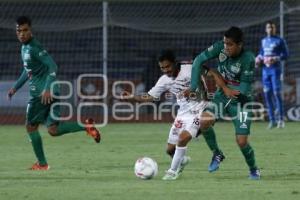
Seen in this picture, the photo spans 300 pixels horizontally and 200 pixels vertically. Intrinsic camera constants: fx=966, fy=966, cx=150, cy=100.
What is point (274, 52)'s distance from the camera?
20.7 m

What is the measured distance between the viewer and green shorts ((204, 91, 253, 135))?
1115 centimetres

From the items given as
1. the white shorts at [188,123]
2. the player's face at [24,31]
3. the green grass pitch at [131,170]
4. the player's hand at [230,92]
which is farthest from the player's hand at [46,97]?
the player's hand at [230,92]

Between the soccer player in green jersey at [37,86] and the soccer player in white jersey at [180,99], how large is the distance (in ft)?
4.62

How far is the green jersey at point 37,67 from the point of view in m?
12.7

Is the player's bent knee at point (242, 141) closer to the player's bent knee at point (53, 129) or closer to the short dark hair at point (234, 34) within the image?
the short dark hair at point (234, 34)

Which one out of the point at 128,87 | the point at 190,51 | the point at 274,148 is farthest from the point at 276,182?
the point at 190,51

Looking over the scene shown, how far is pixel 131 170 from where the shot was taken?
12320 millimetres

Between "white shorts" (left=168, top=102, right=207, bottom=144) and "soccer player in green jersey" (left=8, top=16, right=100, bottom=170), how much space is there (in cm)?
179

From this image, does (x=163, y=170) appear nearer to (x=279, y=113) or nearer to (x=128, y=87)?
(x=279, y=113)

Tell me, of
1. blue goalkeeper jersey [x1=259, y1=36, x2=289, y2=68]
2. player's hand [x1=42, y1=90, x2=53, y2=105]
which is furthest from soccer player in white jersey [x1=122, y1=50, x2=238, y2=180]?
blue goalkeeper jersey [x1=259, y1=36, x2=289, y2=68]

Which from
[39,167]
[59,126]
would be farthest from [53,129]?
[39,167]

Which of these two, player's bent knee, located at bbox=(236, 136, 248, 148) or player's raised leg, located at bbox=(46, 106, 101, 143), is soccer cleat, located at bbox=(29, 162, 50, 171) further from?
player's bent knee, located at bbox=(236, 136, 248, 148)

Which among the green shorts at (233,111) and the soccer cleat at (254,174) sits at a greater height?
the green shorts at (233,111)

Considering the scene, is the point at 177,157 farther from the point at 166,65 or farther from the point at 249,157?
the point at 166,65
